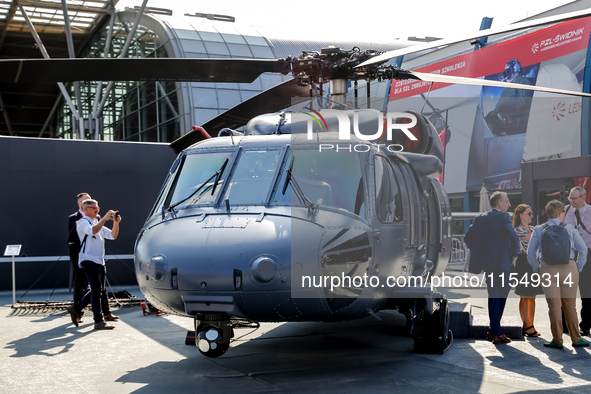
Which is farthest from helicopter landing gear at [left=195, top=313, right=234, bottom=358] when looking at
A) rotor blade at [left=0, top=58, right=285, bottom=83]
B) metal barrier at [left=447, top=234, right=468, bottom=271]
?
metal barrier at [left=447, top=234, right=468, bottom=271]

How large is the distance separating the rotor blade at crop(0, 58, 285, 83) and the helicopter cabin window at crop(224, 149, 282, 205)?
121 cm

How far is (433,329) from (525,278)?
1697 mm

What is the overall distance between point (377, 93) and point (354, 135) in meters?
15.2

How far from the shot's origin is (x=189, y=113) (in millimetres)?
26047

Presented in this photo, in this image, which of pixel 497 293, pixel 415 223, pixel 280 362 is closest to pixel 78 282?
pixel 280 362

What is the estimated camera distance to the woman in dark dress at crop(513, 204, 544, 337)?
729 centimetres

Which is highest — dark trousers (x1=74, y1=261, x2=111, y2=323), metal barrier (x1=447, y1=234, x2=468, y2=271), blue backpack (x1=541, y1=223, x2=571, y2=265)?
blue backpack (x1=541, y1=223, x2=571, y2=265)

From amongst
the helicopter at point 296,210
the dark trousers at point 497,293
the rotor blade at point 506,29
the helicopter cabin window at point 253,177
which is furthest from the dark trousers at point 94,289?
the dark trousers at point 497,293

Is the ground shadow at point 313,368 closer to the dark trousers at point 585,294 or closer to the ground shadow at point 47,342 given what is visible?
the ground shadow at point 47,342

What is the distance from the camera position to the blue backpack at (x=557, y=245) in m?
6.64

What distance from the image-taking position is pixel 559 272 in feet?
22.0

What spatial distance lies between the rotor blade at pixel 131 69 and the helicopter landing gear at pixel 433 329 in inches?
131

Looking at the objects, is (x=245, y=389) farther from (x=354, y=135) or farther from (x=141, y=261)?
(x=354, y=135)

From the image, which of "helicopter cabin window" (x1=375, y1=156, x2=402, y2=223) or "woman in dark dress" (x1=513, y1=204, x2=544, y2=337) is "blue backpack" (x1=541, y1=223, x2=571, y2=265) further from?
"helicopter cabin window" (x1=375, y1=156, x2=402, y2=223)
